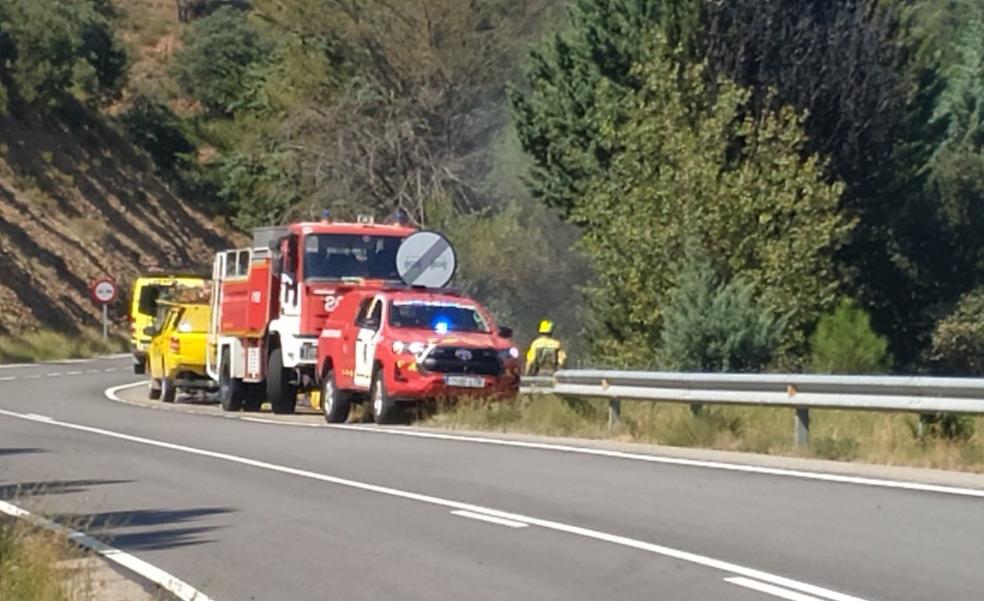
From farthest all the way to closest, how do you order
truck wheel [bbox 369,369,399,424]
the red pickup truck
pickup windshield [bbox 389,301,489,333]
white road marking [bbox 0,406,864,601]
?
pickup windshield [bbox 389,301,489,333], truck wheel [bbox 369,369,399,424], the red pickup truck, white road marking [bbox 0,406,864,601]

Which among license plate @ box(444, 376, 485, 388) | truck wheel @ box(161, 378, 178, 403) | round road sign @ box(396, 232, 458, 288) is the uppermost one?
round road sign @ box(396, 232, 458, 288)

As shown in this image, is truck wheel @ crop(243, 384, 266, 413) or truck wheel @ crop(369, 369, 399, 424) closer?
truck wheel @ crop(369, 369, 399, 424)

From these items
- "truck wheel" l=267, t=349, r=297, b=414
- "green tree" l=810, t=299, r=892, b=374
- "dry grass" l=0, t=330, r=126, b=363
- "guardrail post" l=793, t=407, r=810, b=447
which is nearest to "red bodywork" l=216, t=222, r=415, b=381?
"truck wheel" l=267, t=349, r=297, b=414

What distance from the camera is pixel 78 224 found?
6675 centimetres

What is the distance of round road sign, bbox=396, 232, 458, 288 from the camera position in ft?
91.7

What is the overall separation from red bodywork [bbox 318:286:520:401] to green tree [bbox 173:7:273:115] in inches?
2022

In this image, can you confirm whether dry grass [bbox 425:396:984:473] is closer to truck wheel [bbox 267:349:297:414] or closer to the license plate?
the license plate

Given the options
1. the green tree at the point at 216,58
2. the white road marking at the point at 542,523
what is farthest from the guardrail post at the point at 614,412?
the green tree at the point at 216,58

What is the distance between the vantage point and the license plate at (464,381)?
25062 millimetres

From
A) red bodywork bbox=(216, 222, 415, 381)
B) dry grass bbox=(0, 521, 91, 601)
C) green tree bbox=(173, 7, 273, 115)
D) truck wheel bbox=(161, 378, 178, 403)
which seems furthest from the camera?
green tree bbox=(173, 7, 273, 115)

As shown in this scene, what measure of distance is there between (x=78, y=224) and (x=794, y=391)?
50963 millimetres

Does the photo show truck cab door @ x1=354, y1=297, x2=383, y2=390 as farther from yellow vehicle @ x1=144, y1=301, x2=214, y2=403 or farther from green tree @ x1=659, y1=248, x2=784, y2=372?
yellow vehicle @ x1=144, y1=301, x2=214, y2=403

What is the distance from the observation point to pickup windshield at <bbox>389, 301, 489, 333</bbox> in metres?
26.0

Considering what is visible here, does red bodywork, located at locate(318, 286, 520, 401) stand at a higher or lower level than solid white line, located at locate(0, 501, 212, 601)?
higher
